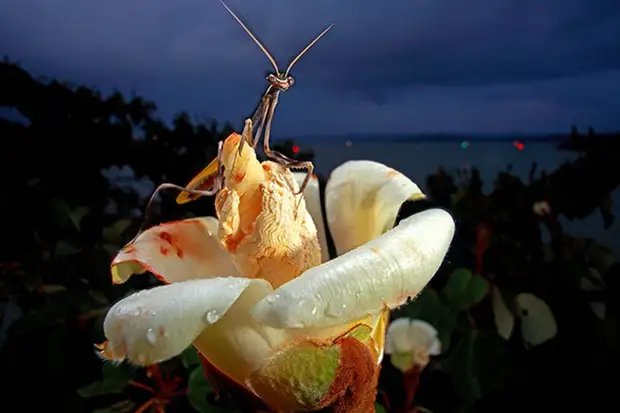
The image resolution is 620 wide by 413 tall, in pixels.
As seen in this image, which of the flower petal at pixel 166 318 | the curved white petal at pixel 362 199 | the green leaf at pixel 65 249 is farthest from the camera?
the green leaf at pixel 65 249

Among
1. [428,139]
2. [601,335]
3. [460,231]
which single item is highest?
[428,139]

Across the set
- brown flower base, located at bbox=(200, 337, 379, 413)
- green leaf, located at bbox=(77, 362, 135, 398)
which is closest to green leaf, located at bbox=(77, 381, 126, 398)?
green leaf, located at bbox=(77, 362, 135, 398)

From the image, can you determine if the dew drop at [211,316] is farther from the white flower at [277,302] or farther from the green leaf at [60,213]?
the green leaf at [60,213]

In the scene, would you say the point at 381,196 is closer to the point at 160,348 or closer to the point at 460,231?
the point at 160,348

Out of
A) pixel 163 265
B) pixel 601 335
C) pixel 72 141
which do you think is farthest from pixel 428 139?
pixel 163 265

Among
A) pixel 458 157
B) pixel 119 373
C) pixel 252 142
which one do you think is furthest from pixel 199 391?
pixel 458 157

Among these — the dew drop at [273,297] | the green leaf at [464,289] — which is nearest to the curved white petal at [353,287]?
the dew drop at [273,297]
